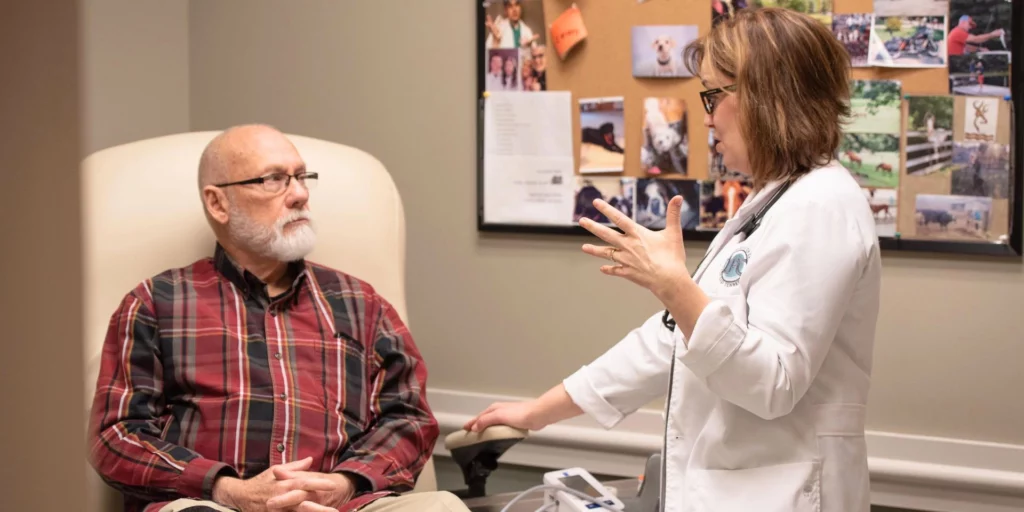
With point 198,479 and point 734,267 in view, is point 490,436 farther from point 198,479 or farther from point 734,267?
point 734,267

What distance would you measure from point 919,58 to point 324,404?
1.55m

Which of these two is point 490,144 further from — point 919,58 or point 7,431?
point 7,431

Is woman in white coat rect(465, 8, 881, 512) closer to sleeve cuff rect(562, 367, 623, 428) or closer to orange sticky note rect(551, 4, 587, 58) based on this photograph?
sleeve cuff rect(562, 367, 623, 428)

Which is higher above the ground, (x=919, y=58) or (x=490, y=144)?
(x=919, y=58)

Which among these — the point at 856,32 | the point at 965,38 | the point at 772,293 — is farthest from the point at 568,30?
the point at 772,293

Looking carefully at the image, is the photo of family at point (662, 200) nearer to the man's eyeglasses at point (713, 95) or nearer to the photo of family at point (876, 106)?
the photo of family at point (876, 106)

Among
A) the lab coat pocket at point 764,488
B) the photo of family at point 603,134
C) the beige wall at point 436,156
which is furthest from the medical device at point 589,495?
the photo of family at point 603,134

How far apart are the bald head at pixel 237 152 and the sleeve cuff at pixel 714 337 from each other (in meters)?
1.12

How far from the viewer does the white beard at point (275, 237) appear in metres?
1.92

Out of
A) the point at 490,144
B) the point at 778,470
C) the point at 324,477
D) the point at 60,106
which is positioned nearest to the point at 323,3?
the point at 490,144

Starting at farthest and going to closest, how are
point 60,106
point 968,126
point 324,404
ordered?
point 968,126 < point 324,404 < point 60,106

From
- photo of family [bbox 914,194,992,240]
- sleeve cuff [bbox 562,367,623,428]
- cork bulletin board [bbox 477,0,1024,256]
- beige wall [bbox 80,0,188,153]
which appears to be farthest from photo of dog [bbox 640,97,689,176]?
beige wall [bbox 80,0,188,153]

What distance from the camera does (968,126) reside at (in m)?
2.15

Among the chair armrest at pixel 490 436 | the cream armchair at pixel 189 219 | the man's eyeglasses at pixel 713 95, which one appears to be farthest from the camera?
the cream armchair at pixel 189 219
